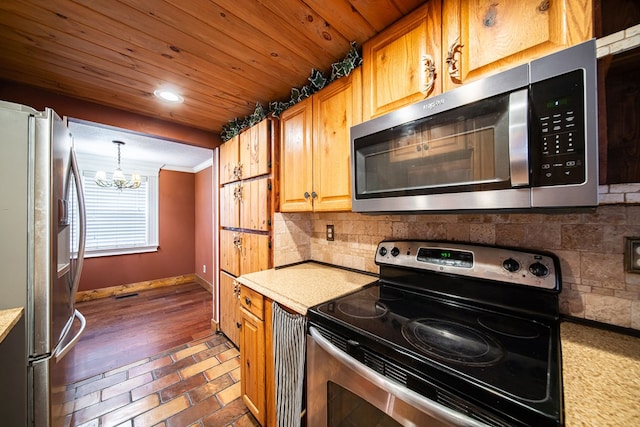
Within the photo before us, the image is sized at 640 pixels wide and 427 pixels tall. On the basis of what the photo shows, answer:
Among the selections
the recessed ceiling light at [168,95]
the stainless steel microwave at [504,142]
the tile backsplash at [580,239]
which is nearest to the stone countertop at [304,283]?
the tile backsplash at [580,239]

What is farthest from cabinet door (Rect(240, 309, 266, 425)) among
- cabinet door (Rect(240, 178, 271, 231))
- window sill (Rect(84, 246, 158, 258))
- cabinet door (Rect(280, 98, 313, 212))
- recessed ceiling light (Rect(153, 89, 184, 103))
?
window sill (Rect(84, 246, 158, 258))

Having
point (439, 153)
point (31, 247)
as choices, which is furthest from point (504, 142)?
point (31, 247)

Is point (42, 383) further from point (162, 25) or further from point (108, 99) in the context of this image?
point (108, 99)

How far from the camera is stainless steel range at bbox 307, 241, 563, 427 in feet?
1.82

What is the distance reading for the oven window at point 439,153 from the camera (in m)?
0.71

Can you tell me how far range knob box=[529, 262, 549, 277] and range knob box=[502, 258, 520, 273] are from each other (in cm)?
4

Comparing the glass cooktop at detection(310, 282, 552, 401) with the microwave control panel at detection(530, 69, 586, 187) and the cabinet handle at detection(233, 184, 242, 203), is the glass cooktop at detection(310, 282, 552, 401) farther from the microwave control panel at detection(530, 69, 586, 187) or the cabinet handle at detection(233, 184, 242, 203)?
the cabinet handle at detection(233, 184, 242, 203)

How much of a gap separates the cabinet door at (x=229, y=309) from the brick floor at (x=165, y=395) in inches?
7.2

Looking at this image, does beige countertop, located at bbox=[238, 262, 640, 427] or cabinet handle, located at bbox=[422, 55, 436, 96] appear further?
cabinet handle, located at bbox=[422, 55, 436, 96]

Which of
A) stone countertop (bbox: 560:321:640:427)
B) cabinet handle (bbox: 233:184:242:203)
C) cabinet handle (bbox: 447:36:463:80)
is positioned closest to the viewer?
stone countertop (bbox: 560:321:640:427)

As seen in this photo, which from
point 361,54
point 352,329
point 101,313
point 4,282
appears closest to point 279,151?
point 361,54

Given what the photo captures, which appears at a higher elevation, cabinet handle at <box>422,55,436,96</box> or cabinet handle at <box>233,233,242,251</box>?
cabinet handle at <box>422,55,436,96</box>

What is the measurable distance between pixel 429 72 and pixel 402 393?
115 cm

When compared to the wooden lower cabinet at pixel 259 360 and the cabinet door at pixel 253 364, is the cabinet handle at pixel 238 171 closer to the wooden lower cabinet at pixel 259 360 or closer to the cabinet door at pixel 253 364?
the wooden lower cabinet at pixel 259 360
